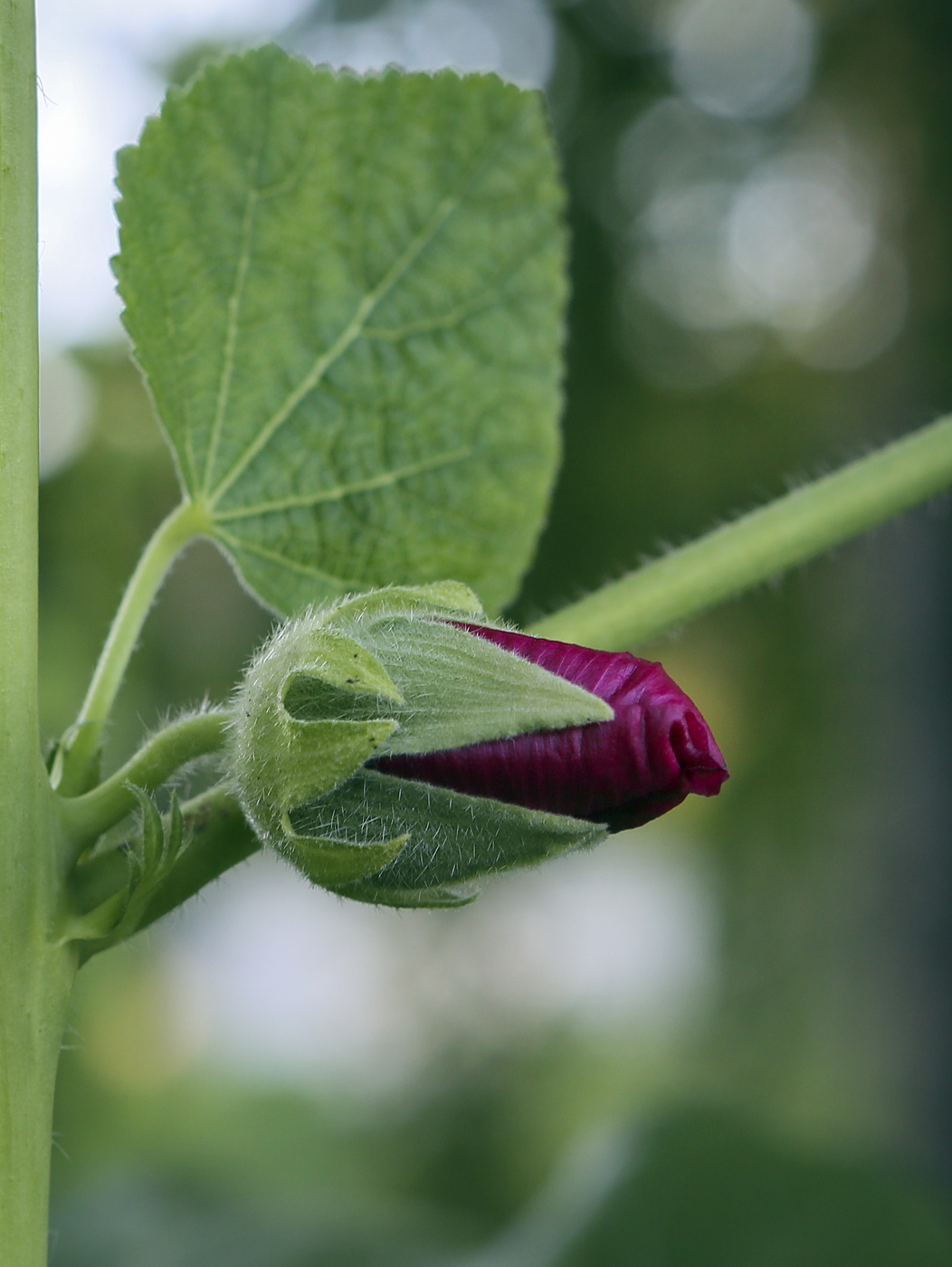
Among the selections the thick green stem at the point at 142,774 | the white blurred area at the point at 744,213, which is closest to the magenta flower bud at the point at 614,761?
the thick green stem at the point at 142,774

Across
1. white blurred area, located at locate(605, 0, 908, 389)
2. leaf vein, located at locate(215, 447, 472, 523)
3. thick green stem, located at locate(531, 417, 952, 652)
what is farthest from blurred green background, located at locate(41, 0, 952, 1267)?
thick green stem, located at locate(531, 417, 952, 652)

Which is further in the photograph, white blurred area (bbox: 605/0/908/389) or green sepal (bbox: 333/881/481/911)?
white blurred area (bbox: 605/0/908/389)

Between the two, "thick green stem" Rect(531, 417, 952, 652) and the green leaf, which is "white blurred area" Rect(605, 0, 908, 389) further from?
"thick green stem" Rect(531, 417, 952, 652)

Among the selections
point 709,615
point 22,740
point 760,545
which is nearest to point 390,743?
point 22,740

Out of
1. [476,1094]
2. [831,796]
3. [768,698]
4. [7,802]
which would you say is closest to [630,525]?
[768,698]

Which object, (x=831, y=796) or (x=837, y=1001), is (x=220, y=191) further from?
(x=837, y=1001)
